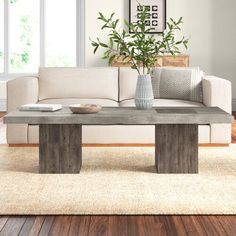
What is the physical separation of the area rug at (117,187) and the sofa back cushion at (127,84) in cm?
100

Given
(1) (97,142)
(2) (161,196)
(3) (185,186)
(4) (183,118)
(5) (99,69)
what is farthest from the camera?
(5) (99,69)

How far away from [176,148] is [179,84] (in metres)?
1.57

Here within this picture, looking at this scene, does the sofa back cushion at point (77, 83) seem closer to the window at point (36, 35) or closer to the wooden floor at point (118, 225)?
the wooden floor at point (118, 225)

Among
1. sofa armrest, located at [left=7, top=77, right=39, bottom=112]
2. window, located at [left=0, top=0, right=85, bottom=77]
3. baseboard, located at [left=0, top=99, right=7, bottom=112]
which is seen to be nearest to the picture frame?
window, located at [left=0, top=0, right=85, bottom=77]

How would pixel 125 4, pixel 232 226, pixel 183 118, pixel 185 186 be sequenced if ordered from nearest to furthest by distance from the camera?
pixel 232 226, pixel 185 186, pixel 183 118, pixel 125 4

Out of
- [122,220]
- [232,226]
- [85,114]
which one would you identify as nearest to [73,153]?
[85,114]

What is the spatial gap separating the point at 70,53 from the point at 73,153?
4.96m

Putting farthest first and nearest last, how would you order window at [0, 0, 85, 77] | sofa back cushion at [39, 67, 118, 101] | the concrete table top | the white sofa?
window at [0, 0, 85, 77], sofa back cushion at [39, 67, 118, 101], the white sofa, the concrete table top

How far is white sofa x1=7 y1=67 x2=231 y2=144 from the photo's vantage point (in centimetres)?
521

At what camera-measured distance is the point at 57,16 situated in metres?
8.95

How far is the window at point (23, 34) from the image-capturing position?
8969 millimetres

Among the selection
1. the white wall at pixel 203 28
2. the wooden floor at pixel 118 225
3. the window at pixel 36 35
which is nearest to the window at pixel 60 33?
the window at pixel 36 35

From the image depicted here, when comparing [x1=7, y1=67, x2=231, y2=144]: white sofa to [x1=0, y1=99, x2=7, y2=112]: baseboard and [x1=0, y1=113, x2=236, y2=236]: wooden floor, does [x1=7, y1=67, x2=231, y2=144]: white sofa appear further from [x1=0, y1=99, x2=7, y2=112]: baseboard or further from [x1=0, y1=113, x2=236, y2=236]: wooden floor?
[x1=0, y1=99, x2=7, y2=112]: baseboard

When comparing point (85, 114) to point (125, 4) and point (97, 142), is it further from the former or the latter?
point (125, 4)
